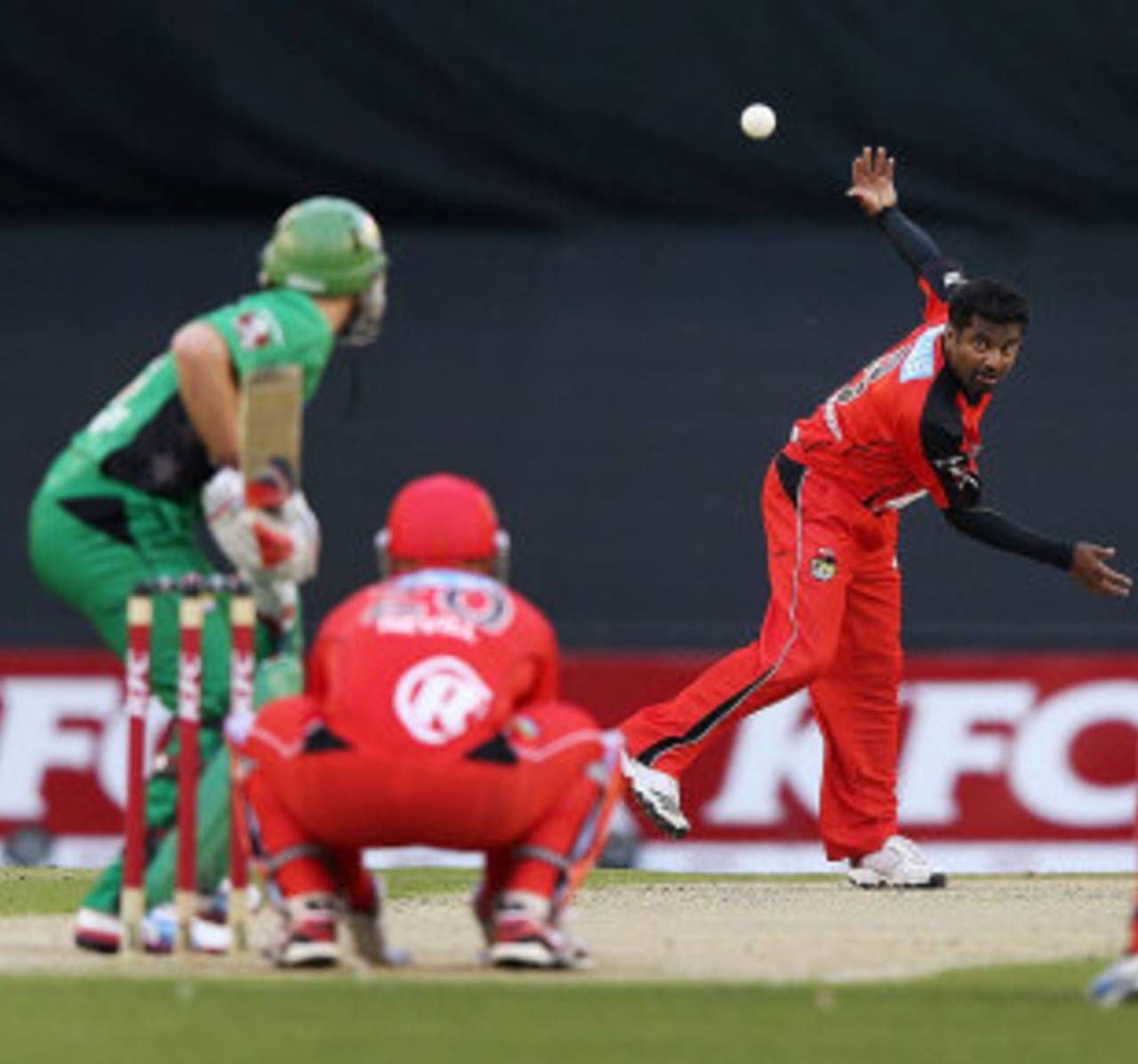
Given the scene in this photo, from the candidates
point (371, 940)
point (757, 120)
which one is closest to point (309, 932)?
point (371, 940)

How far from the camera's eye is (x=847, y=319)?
513 inches

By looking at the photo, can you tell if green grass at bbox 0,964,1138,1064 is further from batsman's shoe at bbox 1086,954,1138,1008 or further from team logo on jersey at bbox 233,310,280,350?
team logo on jersey at bbox 233,310,280,350

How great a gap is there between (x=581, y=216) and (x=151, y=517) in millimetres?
6601

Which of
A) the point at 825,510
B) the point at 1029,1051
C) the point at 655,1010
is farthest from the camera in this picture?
the point at 825,510

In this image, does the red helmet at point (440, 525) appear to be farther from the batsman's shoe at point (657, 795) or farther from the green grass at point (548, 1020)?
the batsman's shoe at point (657, 795)

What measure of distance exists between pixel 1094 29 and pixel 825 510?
15.6 ft

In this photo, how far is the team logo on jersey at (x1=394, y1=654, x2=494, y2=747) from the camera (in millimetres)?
6367

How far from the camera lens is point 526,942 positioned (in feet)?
21.4

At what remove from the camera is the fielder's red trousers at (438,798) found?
20.8ft

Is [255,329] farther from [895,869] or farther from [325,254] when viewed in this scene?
[895,869]

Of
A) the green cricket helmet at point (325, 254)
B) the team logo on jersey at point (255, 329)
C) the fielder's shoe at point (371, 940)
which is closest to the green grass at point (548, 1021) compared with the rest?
the fielder's shoe at point (371, 940)

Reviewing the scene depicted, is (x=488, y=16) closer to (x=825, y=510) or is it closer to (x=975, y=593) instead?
(x=975, y=593)

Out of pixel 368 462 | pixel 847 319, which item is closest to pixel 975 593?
pixel 847 319

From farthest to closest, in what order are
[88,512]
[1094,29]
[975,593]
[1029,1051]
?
[1094,29]
[975,593]
[88,512]
[1029,1051]
